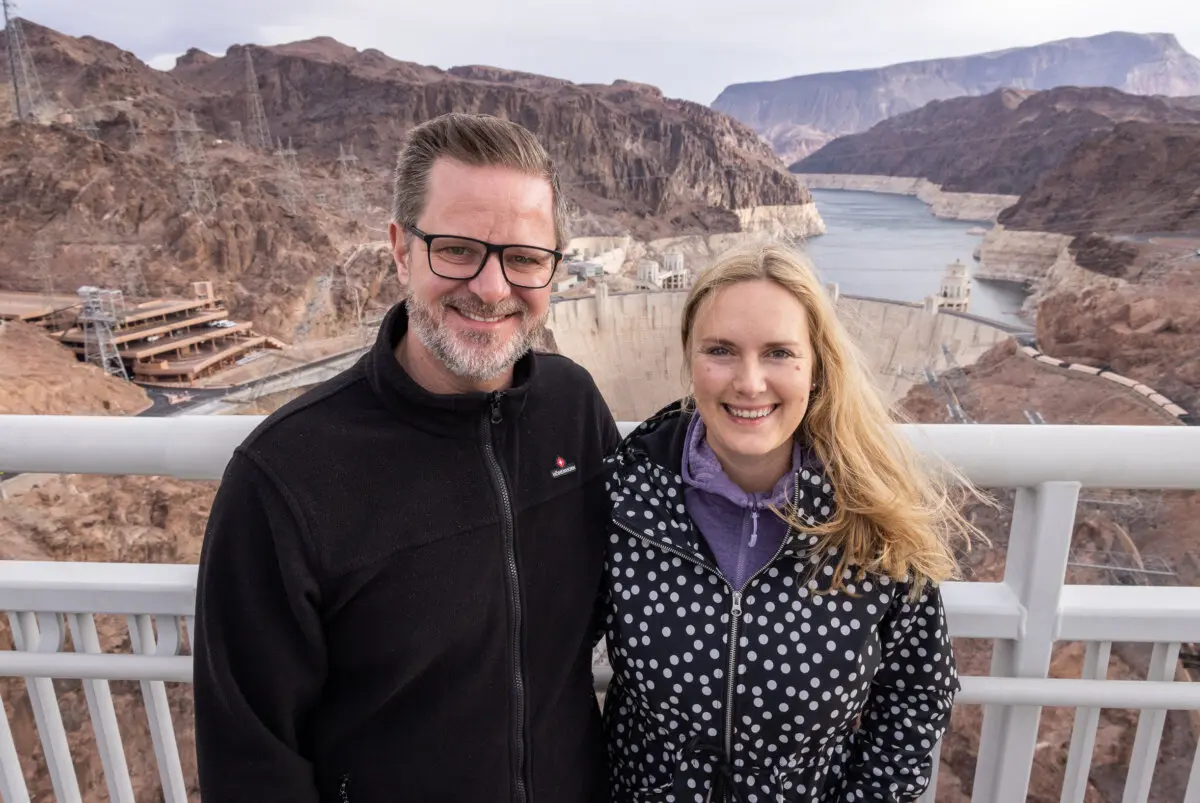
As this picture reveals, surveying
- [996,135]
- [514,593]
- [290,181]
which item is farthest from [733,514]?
[996,135]

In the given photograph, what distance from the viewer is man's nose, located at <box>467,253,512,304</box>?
103 cm

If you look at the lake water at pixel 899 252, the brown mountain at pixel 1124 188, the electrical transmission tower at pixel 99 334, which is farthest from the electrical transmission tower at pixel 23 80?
the brown mountain at pixel 1124 188

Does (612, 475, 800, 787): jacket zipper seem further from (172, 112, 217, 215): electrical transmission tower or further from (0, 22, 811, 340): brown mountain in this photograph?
(172, 112, 217, 215): electrical transmission tower

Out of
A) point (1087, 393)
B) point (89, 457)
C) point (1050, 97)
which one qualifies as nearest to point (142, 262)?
point (1087, 393)

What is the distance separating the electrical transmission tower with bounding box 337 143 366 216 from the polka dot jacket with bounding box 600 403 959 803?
45425 millimetres

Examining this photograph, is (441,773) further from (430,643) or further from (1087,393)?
(1087,393)

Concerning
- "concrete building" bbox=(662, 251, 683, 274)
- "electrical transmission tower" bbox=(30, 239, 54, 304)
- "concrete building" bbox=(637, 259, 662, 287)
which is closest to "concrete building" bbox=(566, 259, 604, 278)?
"concrete building" bbox=(637, 259, 662, 287)

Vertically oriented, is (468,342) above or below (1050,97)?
below

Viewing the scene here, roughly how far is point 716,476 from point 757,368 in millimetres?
169

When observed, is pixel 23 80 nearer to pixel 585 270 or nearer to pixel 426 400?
pixel 585 270

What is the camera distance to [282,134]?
216 ft

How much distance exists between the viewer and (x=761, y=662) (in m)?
1.00

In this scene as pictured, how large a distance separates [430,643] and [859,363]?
0.72 meters

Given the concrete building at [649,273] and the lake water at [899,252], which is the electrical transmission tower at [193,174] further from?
A: the lake water at [899,252]
